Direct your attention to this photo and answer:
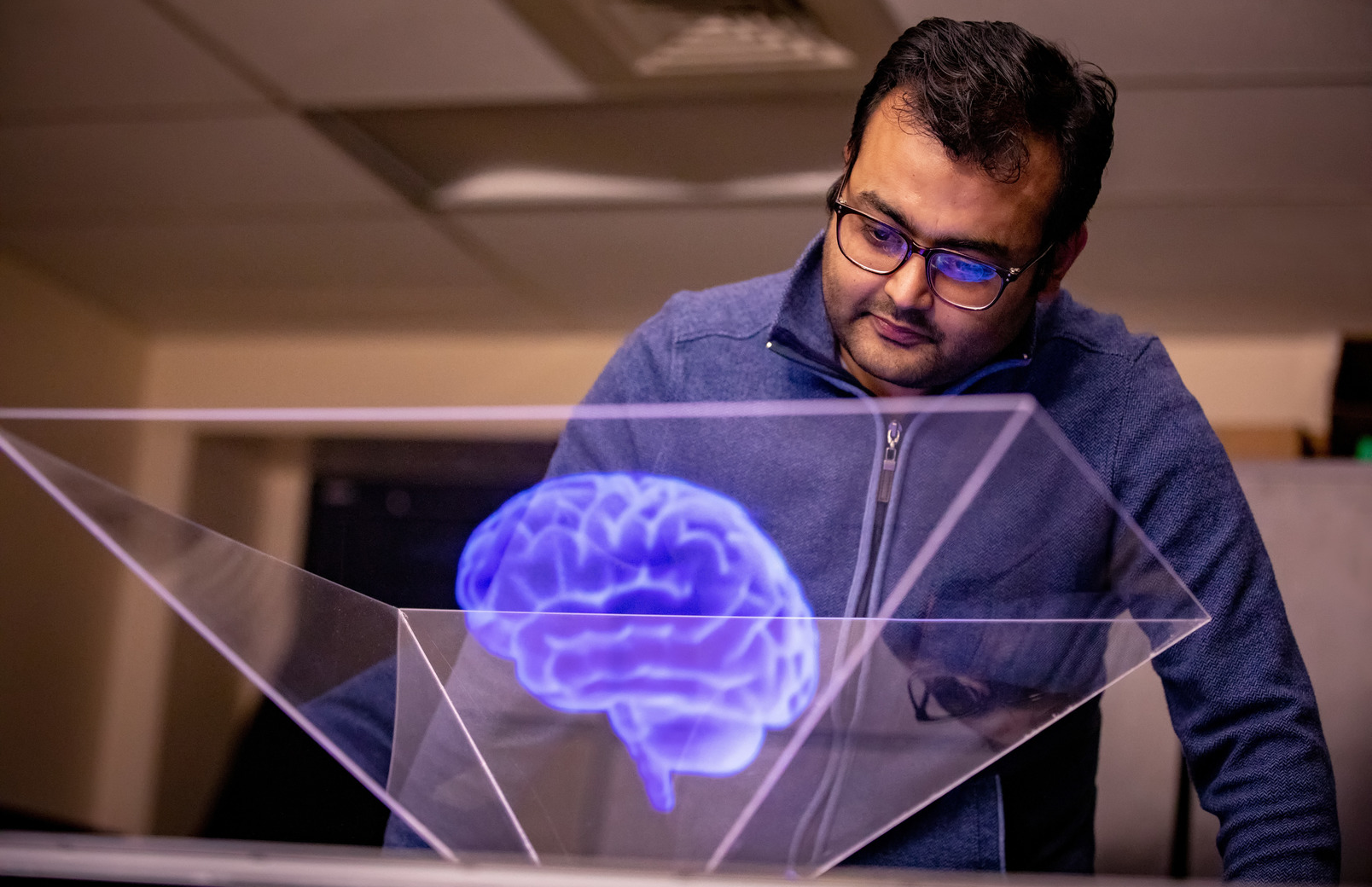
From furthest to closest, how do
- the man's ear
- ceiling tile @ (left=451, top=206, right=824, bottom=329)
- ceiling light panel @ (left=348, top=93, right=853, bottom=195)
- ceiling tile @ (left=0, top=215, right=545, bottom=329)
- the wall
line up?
1. the wall
2. ceiling tile @ (left=0, top=215, right=545, bottom=329)
3. ceiling tile @ (left=451, top=206, right=824, bottom=329)
4. ceiling light panel @ (left=348, top=93, right=853, bottom=195)
5. the man's ear

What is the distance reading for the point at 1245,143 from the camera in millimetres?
1825

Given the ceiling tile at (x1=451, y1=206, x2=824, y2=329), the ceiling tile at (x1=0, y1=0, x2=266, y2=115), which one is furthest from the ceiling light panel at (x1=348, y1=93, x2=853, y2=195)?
the ceiling tile at (x1=0, y1=0, x2=266, y2=115)

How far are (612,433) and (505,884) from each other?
0.27 meters

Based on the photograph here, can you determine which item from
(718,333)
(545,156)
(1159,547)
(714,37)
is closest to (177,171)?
(545,156)

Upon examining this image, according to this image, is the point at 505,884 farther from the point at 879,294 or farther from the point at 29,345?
the point at 29,345

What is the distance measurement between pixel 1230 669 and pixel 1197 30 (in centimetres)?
115

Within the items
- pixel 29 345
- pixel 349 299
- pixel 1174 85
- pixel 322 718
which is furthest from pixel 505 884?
pixel 29 345

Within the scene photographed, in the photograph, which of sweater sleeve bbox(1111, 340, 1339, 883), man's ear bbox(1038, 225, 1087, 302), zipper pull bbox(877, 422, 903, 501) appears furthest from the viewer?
man's ear bbox(1038, 225, 1087, 302)

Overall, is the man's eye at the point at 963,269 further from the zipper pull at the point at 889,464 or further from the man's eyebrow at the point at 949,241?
the zipper pull at the point at 889,464

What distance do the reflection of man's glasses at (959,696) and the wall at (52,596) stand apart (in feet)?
8.34

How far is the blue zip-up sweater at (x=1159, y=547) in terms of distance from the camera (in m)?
0.80

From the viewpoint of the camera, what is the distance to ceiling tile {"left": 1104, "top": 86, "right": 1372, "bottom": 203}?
170 centimetres

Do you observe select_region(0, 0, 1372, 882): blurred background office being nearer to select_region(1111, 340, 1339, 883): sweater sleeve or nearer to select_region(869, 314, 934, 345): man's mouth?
select_region(869, 314, 934, 345): man's mouth

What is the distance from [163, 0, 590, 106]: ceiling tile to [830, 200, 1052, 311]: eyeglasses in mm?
1015
